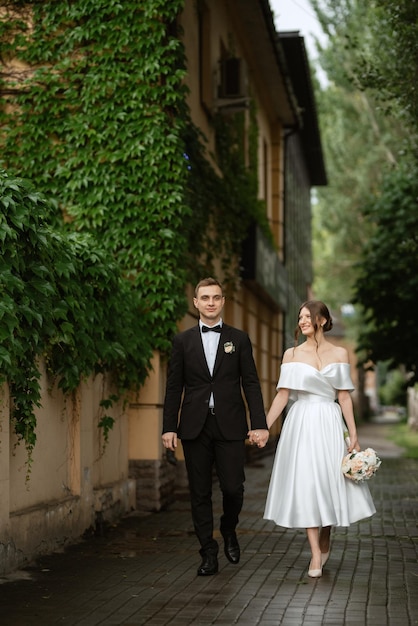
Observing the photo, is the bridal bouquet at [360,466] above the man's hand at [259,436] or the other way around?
the other way around

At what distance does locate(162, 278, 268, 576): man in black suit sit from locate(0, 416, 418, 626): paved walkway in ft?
1.73

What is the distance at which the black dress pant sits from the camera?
804 cm

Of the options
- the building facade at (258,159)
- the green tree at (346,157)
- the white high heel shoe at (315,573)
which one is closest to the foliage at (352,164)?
the green tree at (346,157)

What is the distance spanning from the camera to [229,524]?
27.0 ft

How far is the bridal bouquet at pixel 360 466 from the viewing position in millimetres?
7850

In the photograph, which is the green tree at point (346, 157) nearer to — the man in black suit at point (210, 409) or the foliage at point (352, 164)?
the foliage at point (352, 164)

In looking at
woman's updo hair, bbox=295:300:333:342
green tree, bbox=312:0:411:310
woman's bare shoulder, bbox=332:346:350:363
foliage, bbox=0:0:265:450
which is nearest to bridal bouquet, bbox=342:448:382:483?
woman's bare shoulder, bbox=332:346:350:363

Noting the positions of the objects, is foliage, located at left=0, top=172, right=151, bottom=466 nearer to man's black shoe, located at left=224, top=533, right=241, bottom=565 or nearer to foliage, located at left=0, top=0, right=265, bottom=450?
foliage, located at left=0, top=0, right=265, bottom=450

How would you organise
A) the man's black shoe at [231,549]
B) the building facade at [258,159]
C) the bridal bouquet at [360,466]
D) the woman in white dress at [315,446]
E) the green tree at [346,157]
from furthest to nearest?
the green tree at [346,157] → the building facade at [258,159] → the man's black shoe at [231,549] → the woman in white dress at [315,446] → the bridal bouquet at [360,466]

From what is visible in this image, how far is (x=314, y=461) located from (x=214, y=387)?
87 cm

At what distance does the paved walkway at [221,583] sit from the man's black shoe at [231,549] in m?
0.09

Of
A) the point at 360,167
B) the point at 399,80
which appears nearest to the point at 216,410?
the point at 399,80

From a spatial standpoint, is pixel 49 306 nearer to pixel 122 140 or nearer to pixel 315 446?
pixel 315 446

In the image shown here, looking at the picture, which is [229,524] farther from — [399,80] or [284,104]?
[284,104]
